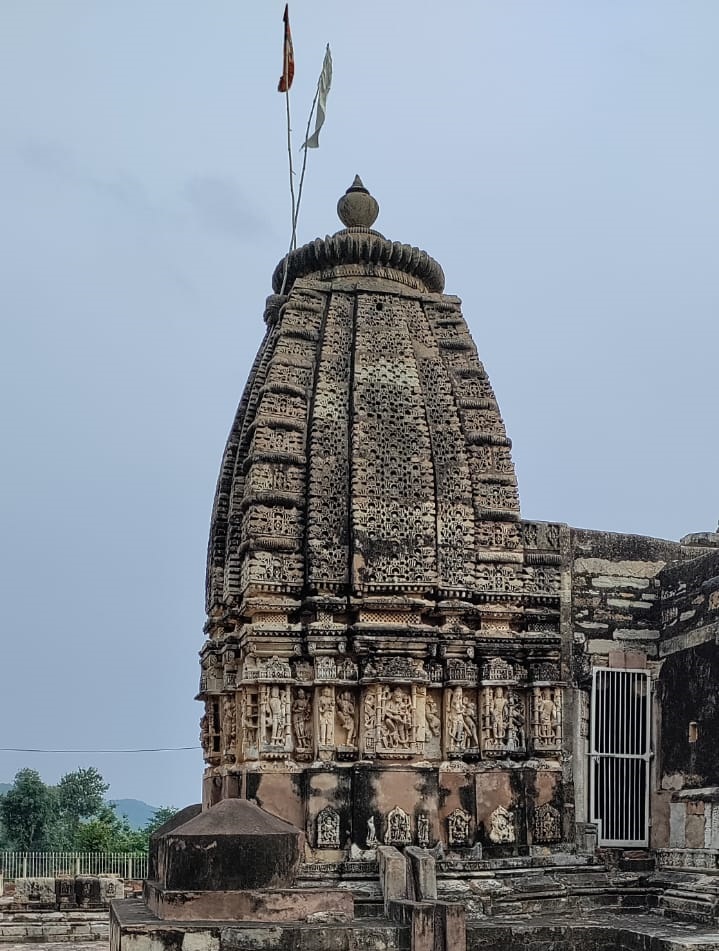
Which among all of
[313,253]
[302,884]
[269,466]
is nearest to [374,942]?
[302,884]

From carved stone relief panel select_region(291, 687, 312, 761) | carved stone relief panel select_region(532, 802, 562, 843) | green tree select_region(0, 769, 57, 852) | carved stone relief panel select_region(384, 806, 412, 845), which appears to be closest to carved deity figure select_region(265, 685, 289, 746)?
carved stone relief panel select_region(291, 687, 312, 761)

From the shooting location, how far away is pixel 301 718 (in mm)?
14078

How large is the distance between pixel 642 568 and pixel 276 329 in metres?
5.64

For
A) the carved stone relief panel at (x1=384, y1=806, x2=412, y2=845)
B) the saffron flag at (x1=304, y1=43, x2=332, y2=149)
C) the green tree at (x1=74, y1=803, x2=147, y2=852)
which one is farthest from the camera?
the green tree at (x1=74, y1=803, x2=147, y2=852)

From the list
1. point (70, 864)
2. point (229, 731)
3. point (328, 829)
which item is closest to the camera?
point (328, 829)

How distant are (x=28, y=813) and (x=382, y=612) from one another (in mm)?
27452

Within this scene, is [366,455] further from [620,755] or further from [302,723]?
[620,755]

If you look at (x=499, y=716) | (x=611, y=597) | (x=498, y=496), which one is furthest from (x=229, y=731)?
(x=611, y=597)

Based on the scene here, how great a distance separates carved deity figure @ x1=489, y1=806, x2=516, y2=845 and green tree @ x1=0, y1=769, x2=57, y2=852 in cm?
2602

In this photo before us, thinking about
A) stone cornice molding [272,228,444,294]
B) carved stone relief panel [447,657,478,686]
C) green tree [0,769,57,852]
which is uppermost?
stone cornice molding [272,228,444,294]

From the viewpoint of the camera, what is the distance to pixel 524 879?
1376cm

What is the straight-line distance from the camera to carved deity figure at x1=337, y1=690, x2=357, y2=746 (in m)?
14.0

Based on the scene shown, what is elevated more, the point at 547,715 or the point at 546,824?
the point at 547,715

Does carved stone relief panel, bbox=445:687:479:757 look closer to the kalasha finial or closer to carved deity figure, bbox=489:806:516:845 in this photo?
carved deity figure, bbox=489:806:516:845
